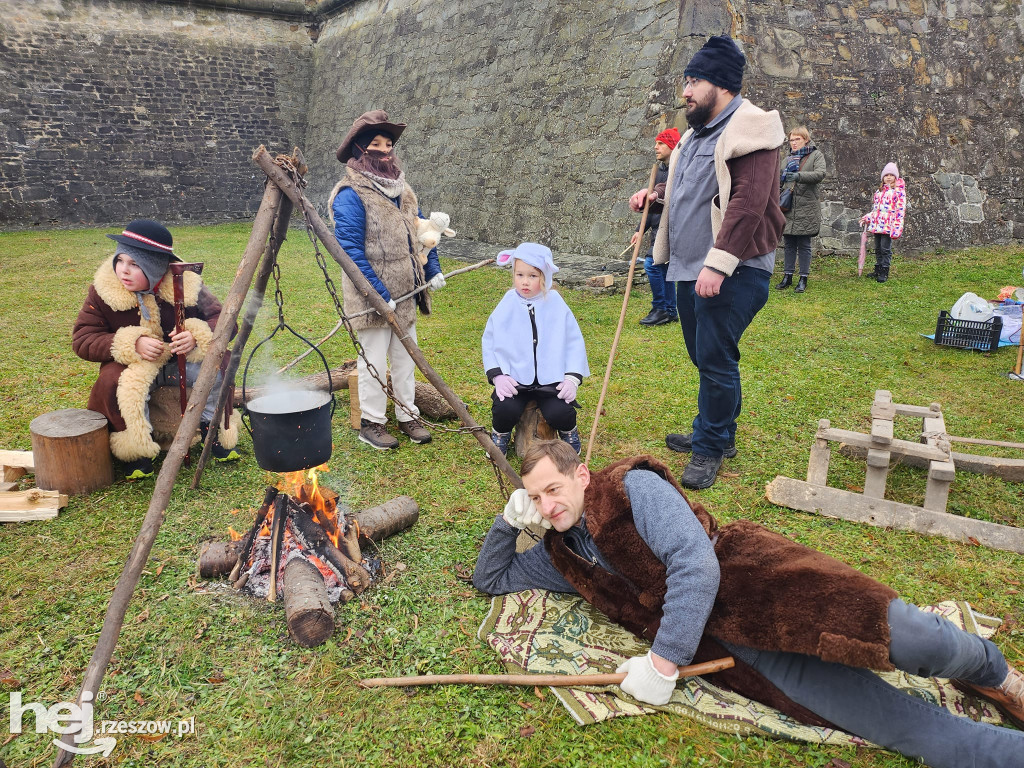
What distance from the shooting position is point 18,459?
4.21 m

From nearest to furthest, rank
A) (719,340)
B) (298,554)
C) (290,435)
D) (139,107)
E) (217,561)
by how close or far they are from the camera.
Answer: (290,435)
(298,554)
(217,561)
(719,340)
(139,107)

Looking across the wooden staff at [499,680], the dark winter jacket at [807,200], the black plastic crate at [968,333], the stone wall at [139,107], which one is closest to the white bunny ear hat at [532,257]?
the wooden staff at [499,680]

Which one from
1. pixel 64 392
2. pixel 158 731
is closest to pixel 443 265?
pixel 64 392

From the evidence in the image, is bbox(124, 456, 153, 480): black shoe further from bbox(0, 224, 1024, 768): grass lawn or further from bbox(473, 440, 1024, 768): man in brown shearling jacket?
bbox(473, 440, 1024, 768): man in brown shearling jacket

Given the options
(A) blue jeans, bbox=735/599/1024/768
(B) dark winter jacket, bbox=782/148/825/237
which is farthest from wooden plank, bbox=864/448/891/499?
(B) dark winter jacket, bbox=782/148/825/237

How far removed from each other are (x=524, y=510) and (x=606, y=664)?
678 millimetres

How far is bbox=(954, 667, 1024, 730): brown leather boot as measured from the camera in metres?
2.23

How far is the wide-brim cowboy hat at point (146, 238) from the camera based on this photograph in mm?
3754

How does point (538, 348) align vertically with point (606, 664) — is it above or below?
above

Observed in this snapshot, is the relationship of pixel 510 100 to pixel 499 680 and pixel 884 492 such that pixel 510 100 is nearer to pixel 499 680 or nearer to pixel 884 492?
pixel 884 492

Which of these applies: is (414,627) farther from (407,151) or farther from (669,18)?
(407,151)

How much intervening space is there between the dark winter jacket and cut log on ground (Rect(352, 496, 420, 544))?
23.3 feet

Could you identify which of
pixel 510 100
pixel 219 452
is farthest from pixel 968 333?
pixel 510 100

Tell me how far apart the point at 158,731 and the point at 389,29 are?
1716cm
